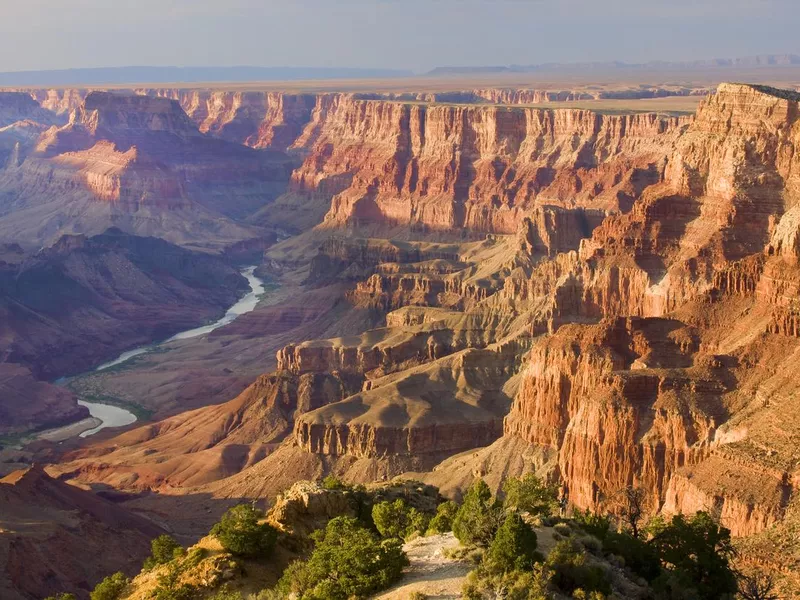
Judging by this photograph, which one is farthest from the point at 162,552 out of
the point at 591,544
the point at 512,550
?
the point at 512,550

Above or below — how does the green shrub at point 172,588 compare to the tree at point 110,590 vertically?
above

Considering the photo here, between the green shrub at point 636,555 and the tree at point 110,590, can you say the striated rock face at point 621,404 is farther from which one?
the tree at point 110,590

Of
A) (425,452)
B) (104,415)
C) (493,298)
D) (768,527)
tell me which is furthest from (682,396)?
→ (104,415)

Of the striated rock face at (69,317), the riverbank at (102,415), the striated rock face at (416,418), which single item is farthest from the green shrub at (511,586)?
the striated rock face at (69,317)

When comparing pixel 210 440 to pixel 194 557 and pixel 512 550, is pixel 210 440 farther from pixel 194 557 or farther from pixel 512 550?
pixel 512 550

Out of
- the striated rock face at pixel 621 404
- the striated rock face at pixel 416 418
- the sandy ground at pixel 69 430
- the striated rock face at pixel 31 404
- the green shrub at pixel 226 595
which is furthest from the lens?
the striated rock face at pixel 31 404
